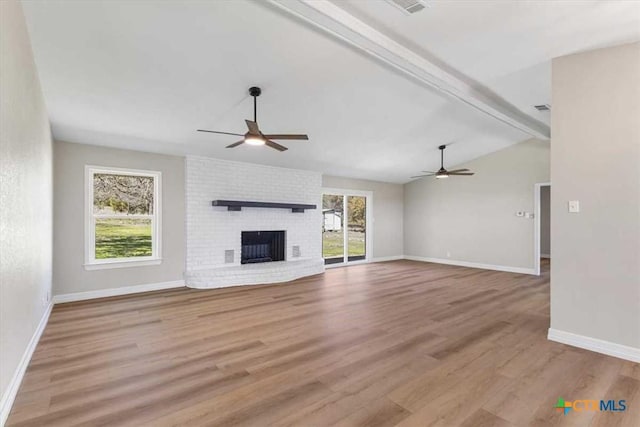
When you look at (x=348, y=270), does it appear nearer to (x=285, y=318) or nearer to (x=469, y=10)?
(x=285, y=318)

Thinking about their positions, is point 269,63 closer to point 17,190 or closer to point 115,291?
point 17,190

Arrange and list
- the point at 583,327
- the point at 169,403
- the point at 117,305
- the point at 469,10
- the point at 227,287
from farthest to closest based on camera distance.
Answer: the point at 227,287 → the point at 117,305 → the point at 583,327 → the point at 469,10 → the point at 169,403

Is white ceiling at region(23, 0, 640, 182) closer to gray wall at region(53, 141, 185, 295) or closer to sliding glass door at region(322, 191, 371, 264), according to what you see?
gray wall at region(53, 141, 185, 295)

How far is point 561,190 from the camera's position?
3510mm

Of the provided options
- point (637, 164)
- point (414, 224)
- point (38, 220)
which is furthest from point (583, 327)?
point (414, 224)

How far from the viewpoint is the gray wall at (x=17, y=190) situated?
1.97 metres

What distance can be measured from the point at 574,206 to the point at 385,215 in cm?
635

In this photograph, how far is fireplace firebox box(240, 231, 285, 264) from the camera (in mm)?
6984

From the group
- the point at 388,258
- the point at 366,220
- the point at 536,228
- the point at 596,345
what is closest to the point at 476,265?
the point at 536,228

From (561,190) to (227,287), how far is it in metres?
5.27

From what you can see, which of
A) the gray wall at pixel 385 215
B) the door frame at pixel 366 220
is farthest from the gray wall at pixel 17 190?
the gray wall at pixel 385 215

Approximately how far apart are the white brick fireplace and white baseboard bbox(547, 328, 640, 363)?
4570mm

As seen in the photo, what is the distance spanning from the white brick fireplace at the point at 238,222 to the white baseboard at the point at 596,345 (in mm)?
4570

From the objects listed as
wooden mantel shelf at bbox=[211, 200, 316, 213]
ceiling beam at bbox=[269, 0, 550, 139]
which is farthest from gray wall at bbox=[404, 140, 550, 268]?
wooden mantel shelf at bbox=[211, 200, 316, 213]
